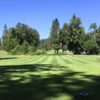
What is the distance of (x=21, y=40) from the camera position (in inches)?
2398

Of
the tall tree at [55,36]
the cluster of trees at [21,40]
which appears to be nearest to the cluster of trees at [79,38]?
the tall tree at [55,36]

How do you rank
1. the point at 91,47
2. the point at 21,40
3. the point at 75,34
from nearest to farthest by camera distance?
the point at 91,47
the point at 75,34
the point at 21,40

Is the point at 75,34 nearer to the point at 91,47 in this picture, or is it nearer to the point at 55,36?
the point at 91,47

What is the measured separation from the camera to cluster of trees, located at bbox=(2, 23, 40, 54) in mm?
Answer: 47406

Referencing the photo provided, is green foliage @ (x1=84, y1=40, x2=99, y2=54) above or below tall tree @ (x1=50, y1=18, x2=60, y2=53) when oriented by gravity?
below

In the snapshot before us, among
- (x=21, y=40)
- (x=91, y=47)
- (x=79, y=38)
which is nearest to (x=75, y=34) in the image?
(x=79, y=38)

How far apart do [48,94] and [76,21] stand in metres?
49.8

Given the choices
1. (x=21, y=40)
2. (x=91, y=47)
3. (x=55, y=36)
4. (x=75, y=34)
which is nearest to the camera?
(x=91, y=47)

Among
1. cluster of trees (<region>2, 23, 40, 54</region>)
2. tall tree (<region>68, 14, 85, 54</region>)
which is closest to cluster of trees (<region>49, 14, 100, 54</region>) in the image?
tall tree (<region>68, 14, 85, 54</region>)

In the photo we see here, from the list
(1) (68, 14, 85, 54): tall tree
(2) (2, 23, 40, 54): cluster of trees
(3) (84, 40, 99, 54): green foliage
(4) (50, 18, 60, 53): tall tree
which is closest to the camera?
(3) (84, 40, 99, 54): green foliage

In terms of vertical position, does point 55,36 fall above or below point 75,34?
above

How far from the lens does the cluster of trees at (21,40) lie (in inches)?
1866

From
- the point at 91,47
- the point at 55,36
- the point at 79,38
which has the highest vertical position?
the point at 55,36

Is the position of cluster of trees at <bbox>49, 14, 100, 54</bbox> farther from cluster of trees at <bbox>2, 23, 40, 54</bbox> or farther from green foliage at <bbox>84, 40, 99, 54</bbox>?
cluster of trees at <bbox>2, 23, 40, 54</bbox>
